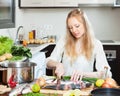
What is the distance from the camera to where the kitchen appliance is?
3.97 m

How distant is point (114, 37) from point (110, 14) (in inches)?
14.0

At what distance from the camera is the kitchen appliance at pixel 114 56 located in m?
3.97

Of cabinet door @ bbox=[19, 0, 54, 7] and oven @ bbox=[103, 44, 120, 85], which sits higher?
cabinet door @ bbox=[19, 0, 54, 7]

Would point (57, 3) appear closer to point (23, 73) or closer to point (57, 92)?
point (23, 73)

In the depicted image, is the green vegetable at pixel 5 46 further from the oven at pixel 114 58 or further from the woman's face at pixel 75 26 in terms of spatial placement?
the oven at pixel 114 58

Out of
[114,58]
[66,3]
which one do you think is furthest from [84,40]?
[66,3]

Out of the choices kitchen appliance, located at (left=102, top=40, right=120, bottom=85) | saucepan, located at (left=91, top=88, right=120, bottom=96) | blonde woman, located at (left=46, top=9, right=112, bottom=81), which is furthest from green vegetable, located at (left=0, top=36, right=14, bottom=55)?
kitchen appliance, located at (left=102, top=40, right=120, bottom=85)

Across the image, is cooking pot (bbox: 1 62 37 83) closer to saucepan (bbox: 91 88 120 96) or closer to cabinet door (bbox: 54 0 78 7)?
saucepan (bbox: 91 88 120 96)

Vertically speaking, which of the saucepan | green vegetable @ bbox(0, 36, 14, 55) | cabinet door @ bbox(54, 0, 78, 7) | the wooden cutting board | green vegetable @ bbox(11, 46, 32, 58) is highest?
cabinet door @ bbox(54, 0, 78, 7)

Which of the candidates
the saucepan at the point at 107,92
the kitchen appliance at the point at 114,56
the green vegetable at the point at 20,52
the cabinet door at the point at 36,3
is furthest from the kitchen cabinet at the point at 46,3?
the saucepan at the point at 107,92

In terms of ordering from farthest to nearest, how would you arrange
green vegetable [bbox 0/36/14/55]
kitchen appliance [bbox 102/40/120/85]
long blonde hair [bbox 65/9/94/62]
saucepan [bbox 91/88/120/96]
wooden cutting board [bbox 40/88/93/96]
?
kitchen appliance [bbox 102/40/120/85]
long blonde hair [bbox 65/9/94/62]
green vegetable [bbox 0/36/14/55]
wooden cutting board [bbox 40/88/93/96]
saucepan [bbox 91/88/120/96]

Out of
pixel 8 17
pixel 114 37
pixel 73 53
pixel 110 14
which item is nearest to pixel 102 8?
pixel 110 14

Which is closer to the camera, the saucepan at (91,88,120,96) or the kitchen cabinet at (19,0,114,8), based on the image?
the saucepan at (91,88,120,96)

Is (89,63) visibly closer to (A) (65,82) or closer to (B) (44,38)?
(A) (65,82)
